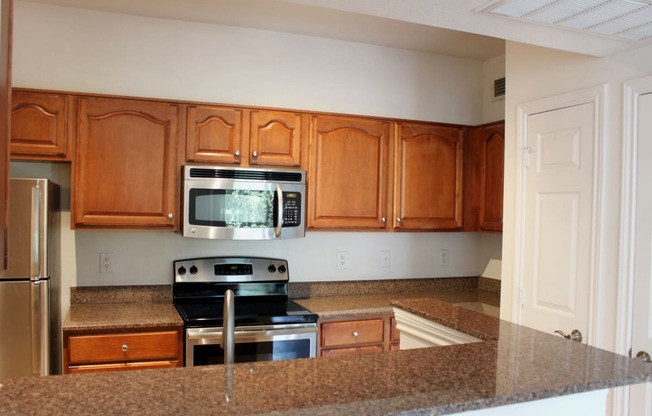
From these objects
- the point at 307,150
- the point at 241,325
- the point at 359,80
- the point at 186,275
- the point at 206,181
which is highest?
the point at 359,80

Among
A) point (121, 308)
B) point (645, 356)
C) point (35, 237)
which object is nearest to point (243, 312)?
point (121, 308)

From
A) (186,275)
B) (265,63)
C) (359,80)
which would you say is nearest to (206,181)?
(186,275)

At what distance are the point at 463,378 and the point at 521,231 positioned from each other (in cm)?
175

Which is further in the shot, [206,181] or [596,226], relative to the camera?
[206,181]

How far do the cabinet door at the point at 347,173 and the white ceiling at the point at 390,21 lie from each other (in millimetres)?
611

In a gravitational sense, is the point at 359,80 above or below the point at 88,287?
above

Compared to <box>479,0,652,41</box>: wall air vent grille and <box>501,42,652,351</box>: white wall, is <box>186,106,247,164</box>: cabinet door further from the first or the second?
<box>479,0,652,41</box>: wall air vent grille


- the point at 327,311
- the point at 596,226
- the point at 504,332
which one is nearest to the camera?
the point at 504,332

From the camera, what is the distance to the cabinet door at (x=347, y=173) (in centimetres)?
338

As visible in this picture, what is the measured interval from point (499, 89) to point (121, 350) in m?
3.12

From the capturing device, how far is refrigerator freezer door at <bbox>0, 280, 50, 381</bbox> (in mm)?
2639

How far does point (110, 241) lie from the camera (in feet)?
10.8

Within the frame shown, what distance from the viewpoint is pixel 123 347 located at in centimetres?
275

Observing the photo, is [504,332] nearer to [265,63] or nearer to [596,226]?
[596,226]
